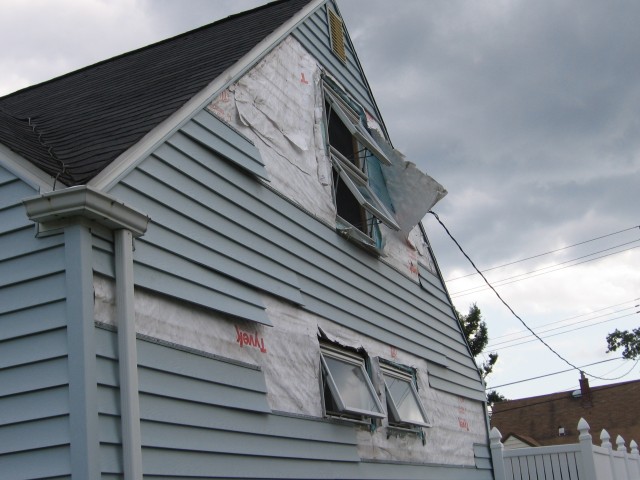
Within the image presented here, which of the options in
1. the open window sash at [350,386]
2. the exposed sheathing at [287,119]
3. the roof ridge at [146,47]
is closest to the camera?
the open window sash at [350,386]

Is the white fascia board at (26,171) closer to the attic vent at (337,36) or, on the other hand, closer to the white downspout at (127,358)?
the white downspout at (127,358)

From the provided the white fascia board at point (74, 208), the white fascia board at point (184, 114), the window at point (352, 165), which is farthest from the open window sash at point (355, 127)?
the white fascia board at point (74, 208)

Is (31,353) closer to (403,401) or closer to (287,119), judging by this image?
(287,119)

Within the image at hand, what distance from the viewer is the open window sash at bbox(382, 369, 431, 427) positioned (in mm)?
7918

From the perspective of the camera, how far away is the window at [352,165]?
8.64m

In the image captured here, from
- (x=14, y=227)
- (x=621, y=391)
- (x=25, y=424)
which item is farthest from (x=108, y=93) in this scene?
(x=621, y=391)

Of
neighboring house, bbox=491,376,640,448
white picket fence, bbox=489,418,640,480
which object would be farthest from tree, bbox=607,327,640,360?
white picket fence, bbox=489,418,640,480

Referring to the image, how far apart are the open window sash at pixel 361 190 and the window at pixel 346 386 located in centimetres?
177

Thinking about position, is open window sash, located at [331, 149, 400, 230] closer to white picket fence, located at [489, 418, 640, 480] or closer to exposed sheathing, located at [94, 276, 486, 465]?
exposed sheathing, located at [94, 276, 486, 465]

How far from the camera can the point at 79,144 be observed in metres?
5.60

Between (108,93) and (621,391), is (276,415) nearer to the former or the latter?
(108,93)

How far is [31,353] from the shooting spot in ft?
14.4

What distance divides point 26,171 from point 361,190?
16.2ft

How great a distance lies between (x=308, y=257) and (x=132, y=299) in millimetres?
2739
